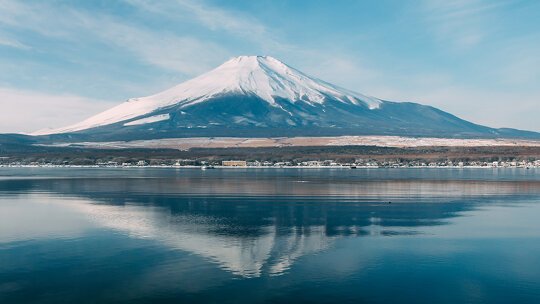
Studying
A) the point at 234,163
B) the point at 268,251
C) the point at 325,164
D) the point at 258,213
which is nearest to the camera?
the point at 268,251

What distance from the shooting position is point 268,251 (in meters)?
18.3

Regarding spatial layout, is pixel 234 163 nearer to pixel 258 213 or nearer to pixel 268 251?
pixel 258 213

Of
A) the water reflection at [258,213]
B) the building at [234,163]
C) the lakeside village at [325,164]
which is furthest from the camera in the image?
the building at [234,163]

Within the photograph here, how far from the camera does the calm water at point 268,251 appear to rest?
14094 millimetres

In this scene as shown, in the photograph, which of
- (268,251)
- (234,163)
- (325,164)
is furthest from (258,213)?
(234,163)

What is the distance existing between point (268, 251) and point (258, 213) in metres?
8.91

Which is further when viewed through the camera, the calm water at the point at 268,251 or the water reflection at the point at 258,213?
the water reflection at the point at 258,213

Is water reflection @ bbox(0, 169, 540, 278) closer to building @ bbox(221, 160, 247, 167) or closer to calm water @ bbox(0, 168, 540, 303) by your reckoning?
calm water @ bbox(0, 168, 540, 303)

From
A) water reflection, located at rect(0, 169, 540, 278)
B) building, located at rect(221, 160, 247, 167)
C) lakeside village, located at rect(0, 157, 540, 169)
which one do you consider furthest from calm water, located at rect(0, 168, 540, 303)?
building, located at rect(221, 160, 247, 167)

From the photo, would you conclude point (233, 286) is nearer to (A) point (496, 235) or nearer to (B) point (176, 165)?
(A) point (496, 235)

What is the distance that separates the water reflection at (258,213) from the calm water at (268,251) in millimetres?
78

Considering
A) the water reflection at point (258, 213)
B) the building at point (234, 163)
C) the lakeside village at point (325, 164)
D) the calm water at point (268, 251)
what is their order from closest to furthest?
the calm water at point (268, 251) < the water reflection at point (258, 213) < the lakeside village at point (325, 164) < the building at point (234, 163)

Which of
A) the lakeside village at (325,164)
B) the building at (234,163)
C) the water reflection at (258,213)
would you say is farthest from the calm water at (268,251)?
the building at (234,163)

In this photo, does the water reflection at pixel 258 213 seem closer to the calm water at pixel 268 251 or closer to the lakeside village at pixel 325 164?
the calm water at pixel 268 251
